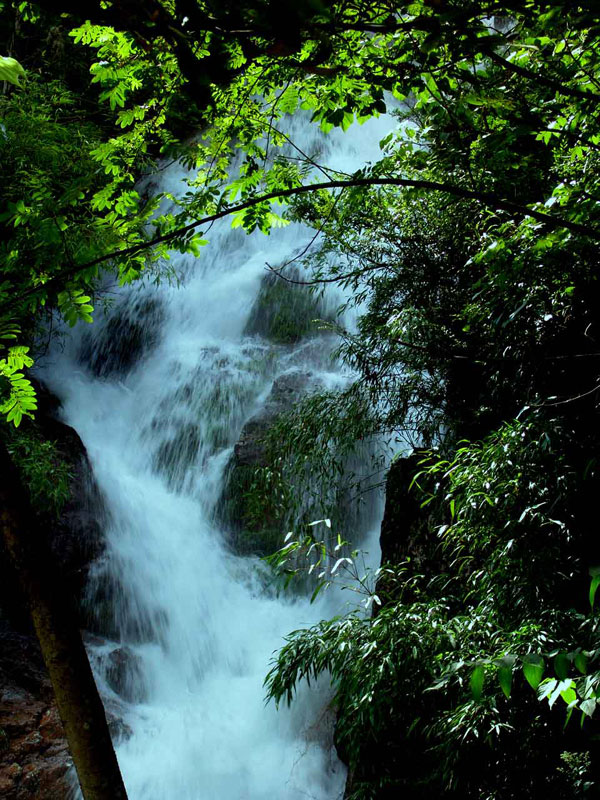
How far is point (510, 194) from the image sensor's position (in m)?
4.02

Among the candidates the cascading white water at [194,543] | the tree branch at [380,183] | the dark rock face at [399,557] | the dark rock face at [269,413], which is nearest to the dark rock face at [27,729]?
the cascading white water at [194,543]

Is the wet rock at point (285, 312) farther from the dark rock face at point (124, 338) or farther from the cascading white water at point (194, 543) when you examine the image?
the dark rock face at point (124, 338)

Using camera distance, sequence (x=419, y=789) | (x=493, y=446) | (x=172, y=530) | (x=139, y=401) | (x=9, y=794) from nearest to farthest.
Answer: (x=493, y=446)
(x=419, y=789)
(x=9, y=794)
(x=172, y=530)
(x=139, y=401)

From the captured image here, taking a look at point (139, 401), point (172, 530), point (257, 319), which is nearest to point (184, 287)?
point (257, 319)

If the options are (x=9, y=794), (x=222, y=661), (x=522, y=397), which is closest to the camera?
(x=522, y=397)

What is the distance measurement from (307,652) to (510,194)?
3.13 m

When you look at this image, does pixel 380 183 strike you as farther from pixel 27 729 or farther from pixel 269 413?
pixel 269 413

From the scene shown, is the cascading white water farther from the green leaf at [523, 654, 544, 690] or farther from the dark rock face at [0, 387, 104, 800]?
the green leaf at [523, 654, 544, 690]

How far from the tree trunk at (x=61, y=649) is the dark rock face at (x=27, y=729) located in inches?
125

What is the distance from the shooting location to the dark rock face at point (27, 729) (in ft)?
15.6

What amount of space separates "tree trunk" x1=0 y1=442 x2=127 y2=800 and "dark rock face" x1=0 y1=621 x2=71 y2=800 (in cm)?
317

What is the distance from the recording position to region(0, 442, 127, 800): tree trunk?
226 centimetres

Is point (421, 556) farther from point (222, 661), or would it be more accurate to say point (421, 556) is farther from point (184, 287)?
point (184, 287)

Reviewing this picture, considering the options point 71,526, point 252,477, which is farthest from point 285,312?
point 71,526
